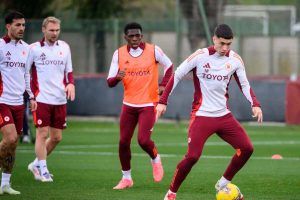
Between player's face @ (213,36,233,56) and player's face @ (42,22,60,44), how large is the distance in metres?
3.60

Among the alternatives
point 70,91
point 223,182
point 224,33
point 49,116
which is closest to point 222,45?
point 224,33

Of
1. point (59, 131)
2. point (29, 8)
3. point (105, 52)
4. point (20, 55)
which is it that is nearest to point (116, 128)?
point (105, 52)

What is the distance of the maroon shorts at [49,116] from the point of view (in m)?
16.4

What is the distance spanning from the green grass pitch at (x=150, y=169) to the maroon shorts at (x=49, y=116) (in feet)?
2.83

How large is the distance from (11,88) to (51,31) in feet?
5.90

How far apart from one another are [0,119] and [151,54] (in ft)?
8.55

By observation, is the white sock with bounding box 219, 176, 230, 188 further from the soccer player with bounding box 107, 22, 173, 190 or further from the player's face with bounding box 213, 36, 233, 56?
the soccer player with bounding box 107, 22, 173, 190

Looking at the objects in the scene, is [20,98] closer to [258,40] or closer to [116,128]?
[116,128]

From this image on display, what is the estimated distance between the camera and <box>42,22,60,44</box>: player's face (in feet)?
53.3

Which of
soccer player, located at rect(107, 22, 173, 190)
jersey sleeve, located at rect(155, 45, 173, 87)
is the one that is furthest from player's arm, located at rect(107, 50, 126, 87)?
jersey sleeve, located at rect(155, 45, 173, 87)

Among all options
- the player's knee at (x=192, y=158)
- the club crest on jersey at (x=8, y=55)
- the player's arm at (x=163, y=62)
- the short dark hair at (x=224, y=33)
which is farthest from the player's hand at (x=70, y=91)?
the short dark hair at (x=224, y=33)

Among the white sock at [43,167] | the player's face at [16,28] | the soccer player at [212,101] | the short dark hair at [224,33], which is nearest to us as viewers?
the short dark hair at [224,33]

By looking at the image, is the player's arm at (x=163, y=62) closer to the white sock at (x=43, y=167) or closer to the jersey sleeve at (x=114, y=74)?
the jersey sleeve at (x=114, y=74)

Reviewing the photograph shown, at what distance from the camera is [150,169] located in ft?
59.7
